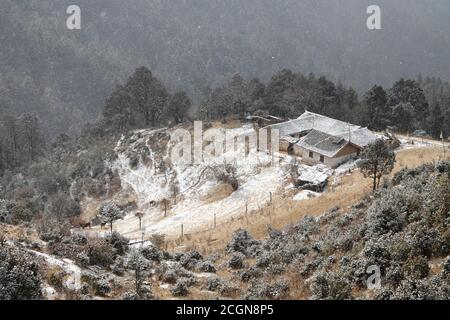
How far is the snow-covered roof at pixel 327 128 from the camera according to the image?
169 ft

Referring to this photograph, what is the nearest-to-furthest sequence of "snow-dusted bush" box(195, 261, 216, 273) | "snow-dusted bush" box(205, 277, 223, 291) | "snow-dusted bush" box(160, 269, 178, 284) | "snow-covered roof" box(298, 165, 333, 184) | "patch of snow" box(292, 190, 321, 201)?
"snow-dusted bush" box(205, 277, 223, 291) → "snow-dusted bush" box(160, 269, 178, 284) → "snow-dusted bush" box(195, 261, 216, 273) → "patch of snow" box(292, 190, 321, 201) → "snow-covered roof" box(298, 165, 333, 184)

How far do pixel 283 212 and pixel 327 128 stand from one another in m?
22.8

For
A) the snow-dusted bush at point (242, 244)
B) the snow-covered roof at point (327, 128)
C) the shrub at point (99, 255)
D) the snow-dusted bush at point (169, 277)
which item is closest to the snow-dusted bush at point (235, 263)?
the snow-dusted bush at point (242, 244)

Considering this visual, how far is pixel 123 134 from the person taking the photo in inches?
2886

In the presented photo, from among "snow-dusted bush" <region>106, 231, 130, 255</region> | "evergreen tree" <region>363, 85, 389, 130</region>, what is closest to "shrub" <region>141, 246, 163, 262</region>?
"snow-dusted bush" <region>106, 231, 130, 255</region>

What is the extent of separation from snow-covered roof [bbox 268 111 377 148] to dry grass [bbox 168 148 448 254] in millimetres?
7490

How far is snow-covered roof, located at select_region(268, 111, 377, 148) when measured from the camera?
51406 mm

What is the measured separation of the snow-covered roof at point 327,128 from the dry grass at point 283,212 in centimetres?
749

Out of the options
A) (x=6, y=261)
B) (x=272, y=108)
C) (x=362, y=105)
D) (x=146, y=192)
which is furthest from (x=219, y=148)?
(x=6, y=261)

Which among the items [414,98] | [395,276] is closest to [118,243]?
[395,276]

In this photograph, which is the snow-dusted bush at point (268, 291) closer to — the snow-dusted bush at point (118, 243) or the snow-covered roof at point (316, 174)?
the snow-dusted bush at point (118, 243)

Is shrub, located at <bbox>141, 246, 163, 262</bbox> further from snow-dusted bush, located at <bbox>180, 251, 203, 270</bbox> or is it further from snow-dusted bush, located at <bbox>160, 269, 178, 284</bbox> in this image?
snow-dusted bush, located at <bbox>160, 269, 178, 284</bbox>

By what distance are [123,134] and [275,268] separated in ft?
183
